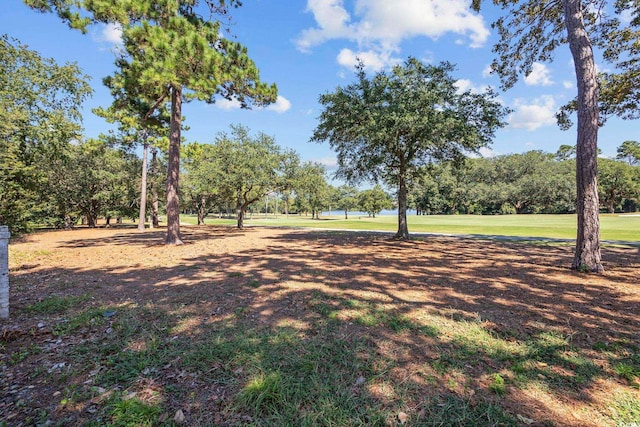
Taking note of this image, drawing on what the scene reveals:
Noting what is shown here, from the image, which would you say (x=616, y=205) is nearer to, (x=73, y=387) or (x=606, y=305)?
(x=606, y=305)

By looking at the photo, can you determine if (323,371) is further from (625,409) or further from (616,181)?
(616,181)

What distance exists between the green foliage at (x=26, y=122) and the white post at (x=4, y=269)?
11.9 metres

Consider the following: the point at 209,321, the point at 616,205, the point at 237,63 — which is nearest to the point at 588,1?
the point at 237,63

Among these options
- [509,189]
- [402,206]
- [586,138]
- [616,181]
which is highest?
[616,181]

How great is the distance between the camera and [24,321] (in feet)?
12.9

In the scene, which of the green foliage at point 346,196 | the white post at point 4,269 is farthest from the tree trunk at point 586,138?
the green foliage at point 346,196

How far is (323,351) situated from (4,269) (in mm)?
4555

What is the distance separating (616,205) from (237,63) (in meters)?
76.3

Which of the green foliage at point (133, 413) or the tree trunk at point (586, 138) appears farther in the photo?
the tree trunk at point (586, 138)

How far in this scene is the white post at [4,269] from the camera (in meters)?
3.69

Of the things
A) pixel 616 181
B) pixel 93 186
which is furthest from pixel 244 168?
pixel 616 181

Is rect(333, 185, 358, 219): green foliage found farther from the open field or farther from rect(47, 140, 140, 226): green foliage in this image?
the open field

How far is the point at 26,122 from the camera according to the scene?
42.0ft

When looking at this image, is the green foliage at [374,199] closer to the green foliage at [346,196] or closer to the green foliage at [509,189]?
the green foliage at [346,196]
